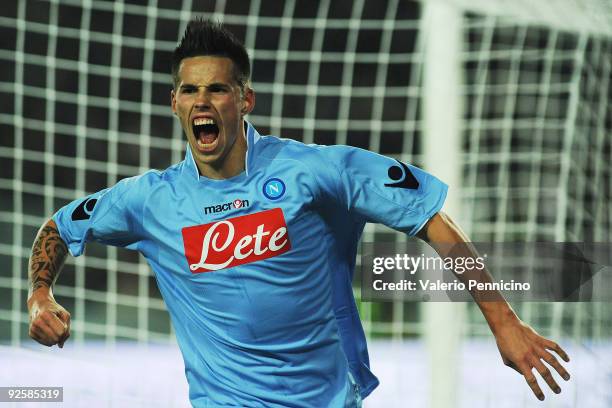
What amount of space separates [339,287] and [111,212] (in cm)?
67

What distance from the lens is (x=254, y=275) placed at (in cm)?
270

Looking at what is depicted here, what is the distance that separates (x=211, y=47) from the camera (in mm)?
2762

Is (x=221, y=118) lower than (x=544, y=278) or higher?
higher

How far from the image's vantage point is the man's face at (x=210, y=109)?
2727mm

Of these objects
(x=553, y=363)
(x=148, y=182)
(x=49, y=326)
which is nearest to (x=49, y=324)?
(x=49, y=326)

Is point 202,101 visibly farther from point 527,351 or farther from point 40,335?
point 527,351

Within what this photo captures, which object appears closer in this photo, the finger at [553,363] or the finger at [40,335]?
the finger at [553,363]

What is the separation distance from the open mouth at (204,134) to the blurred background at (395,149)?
1.74 metres

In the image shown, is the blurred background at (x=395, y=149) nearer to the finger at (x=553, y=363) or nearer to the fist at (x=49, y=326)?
the finger at (x=553, y=363)

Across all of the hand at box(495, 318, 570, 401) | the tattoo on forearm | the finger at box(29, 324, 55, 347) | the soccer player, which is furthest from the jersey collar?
the hand at box(495, 318, 570, 401)

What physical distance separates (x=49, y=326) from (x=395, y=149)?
459cm

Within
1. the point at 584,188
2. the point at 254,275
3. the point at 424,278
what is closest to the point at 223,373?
the point at 254,275

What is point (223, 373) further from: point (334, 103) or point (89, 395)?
point (334, 103)

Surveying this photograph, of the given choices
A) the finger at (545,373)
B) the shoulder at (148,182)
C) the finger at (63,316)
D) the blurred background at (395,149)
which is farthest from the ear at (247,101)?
the blurred background at (395,149)
